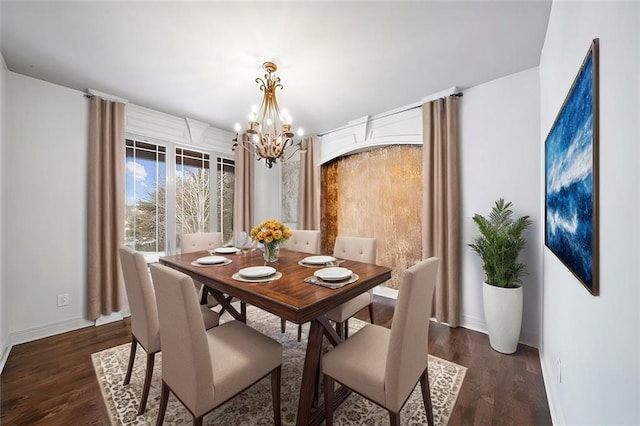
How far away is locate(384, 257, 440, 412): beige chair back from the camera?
1.12 metres

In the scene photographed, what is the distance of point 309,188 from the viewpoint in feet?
13.5

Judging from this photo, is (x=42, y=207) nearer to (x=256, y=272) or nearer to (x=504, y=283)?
(x=256, y=272)

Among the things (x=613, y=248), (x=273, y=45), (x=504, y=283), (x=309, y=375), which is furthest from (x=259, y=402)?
(x=273, y=45)

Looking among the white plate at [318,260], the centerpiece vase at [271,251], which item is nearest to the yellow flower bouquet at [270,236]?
the centerpiece vase at [271,251]

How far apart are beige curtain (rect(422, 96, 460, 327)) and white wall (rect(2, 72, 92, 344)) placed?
3.85m

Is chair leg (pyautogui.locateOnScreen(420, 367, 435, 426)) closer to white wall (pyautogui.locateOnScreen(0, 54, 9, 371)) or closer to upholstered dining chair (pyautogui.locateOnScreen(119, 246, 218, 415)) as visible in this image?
upholstered dining chair (pyautogui.locateOnScreen(119, 246, 218, 415))

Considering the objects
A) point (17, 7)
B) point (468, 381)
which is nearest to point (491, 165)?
point (468, 381)

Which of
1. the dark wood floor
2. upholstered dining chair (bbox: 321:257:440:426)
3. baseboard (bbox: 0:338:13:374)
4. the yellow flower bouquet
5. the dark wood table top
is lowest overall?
the dark wood floor

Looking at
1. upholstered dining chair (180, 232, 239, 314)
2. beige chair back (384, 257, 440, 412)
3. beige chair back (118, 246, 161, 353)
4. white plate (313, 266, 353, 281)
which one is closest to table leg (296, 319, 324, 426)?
white plate (313, 266, 353, 281)

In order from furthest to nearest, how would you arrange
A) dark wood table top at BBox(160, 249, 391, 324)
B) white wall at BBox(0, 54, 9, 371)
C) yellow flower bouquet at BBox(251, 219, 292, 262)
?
1. white wall at BBox(0, 54, 9, 371)
2. yellow flower bouquet at BBox(251, 219, 292, 262)
3. dark wood table top at BBox(160, 249, 391, 324)

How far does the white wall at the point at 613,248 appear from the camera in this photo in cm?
63

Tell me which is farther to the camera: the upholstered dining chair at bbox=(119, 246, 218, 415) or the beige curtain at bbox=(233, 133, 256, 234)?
the beige curtain at bbox=(233, 133, 256, 234)

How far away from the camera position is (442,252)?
9.16 ft

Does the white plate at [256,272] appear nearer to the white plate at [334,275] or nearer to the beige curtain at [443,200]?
the white plate at [334,275]
